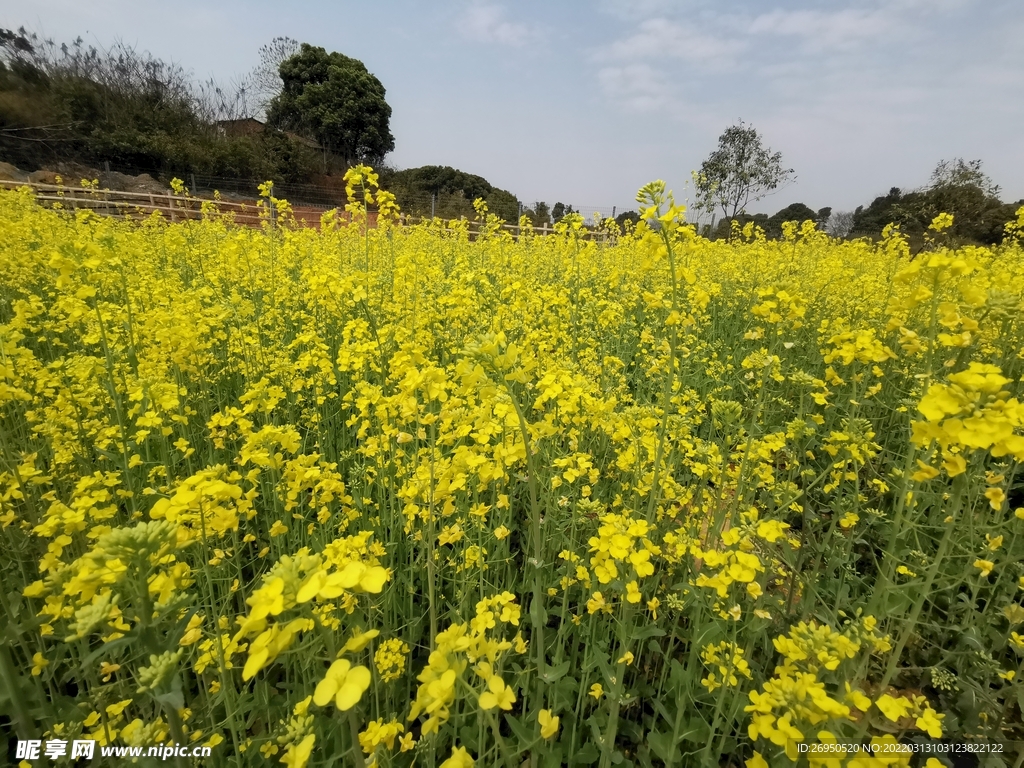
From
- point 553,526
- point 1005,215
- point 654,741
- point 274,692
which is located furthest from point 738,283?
point 1005,215

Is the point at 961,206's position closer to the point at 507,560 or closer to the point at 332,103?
the point at 507,560

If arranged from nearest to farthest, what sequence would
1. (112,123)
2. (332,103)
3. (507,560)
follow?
1. (507,560)
2. (112,123)
3. (332,103)

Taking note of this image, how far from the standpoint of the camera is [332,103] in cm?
3803

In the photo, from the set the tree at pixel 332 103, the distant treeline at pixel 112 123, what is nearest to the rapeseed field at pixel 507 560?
the distant treeline at pixel 112 123

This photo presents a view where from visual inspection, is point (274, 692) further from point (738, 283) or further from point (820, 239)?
point (820, 239)

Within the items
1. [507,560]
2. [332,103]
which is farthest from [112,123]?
[507,560]

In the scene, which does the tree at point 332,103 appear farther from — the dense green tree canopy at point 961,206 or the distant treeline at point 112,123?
the dense green tree canopy at point 961,206

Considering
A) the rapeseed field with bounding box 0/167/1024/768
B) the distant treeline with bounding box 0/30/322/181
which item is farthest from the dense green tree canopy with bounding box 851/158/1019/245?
the distant treeline with bounding box 0/30/322/181

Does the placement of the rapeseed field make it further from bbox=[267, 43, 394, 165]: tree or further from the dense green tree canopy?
bbox=[267, 43, 394, 165]: tree

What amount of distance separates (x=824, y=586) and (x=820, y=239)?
41.7 feet

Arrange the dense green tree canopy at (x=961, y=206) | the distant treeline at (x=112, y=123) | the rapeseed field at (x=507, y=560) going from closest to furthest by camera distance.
→ the rapeseed field at (x=507, y=560) < the dense green tree canopy at (x=961, y=206) < the distant treeline at (x=112, y=123)

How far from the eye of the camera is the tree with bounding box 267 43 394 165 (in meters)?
37.9

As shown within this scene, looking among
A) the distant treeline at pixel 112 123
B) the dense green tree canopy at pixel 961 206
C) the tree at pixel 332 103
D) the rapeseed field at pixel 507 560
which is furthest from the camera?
the tree at pixel 332 103

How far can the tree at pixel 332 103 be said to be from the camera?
1492 inches
